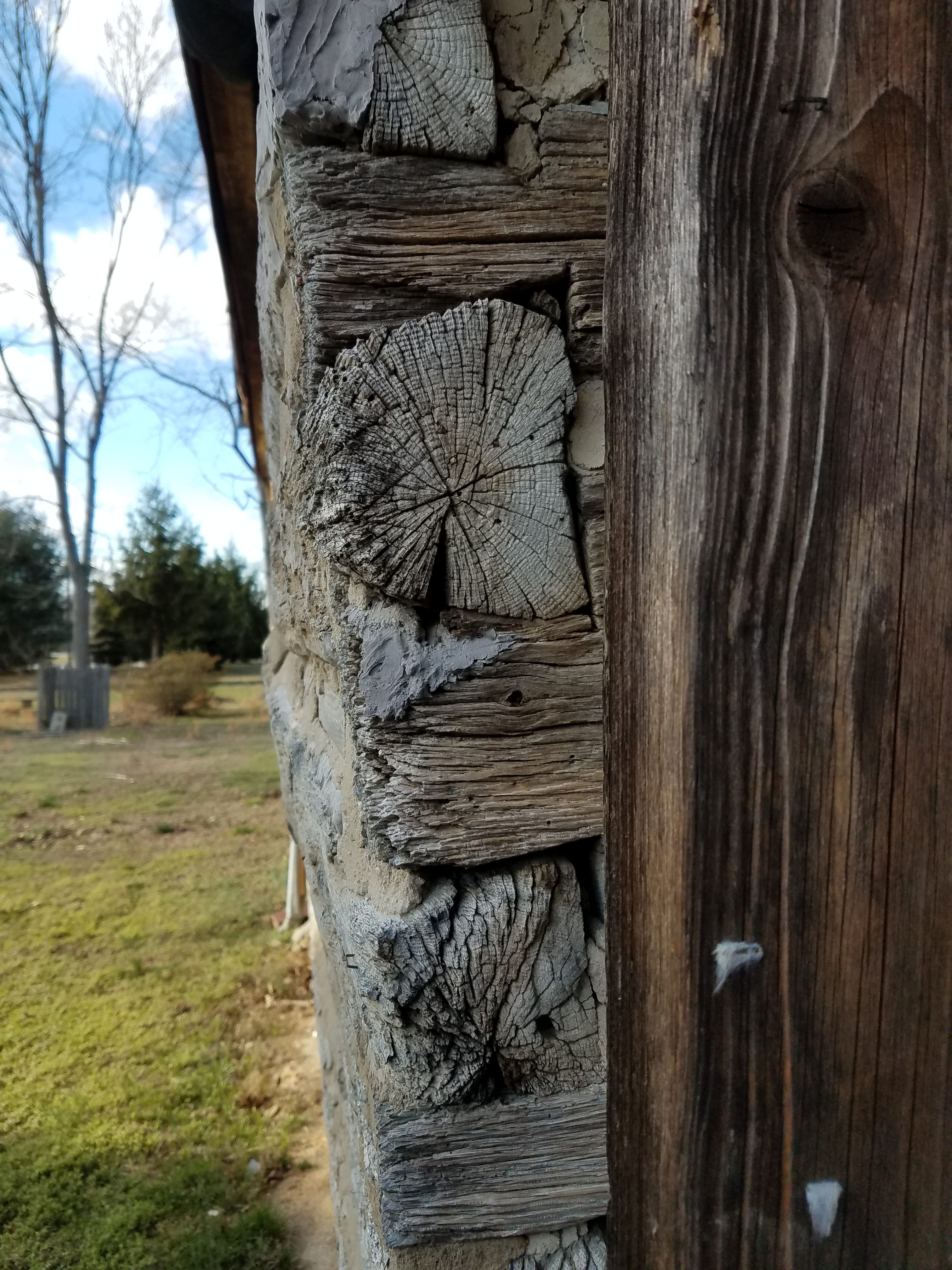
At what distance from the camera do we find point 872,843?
0.57m

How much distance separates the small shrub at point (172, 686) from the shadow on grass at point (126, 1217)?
349 inches

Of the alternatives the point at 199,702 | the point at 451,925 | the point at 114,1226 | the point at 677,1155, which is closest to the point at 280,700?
the point at 451,925

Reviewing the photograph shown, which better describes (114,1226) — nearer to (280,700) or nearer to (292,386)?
(280,700)

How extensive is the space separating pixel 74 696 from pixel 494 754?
9047 millimetres

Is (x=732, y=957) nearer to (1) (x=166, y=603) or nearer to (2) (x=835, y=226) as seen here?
(2) (x=835, y=226)

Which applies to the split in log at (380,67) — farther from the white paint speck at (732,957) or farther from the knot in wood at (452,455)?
the white paint speck at (732,957)

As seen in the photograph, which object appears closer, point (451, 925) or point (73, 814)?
point (451, 925)

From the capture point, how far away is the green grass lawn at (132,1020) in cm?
244

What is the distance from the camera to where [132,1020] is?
3.46m

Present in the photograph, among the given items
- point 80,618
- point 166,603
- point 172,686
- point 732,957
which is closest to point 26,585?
point 80,618

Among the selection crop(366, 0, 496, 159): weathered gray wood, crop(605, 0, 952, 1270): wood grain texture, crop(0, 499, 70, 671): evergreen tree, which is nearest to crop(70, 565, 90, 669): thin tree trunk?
crop(0, 499, 70, 671): evergreen tree

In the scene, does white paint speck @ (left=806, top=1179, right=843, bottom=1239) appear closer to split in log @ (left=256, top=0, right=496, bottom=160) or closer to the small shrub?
split in log @ (left=256, top=0, right=496, bottom=160)

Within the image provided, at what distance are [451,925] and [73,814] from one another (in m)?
5.22

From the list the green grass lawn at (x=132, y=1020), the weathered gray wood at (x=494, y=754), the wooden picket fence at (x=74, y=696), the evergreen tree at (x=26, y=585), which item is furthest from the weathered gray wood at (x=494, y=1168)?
the evergreen tree at (x=26, y=585)
